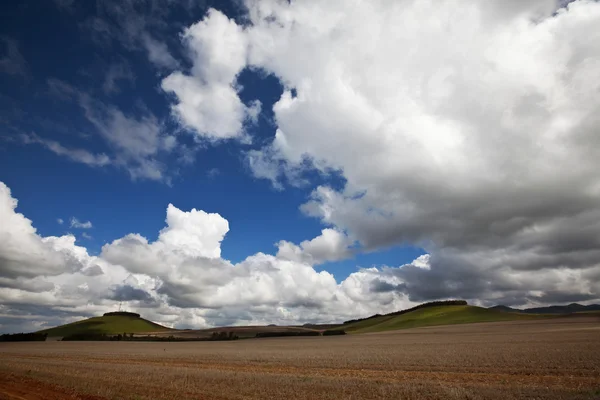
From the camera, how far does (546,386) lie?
947 inches

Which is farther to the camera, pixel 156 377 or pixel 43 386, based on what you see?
pixel 156 377

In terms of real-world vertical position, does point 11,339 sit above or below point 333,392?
above

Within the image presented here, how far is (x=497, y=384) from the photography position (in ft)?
84.1

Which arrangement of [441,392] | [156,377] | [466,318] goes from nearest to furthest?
[441,392] < [156,377] < [466,318]

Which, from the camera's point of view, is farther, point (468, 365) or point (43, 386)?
point (468, 365)

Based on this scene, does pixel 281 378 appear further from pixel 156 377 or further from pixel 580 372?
Answer: pixel 580 372

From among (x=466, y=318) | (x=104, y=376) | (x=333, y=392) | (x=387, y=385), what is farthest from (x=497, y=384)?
(x=466, y=318)

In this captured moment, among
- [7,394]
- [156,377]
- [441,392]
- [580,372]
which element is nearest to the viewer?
[441,392]

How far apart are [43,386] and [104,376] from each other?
5382 mm

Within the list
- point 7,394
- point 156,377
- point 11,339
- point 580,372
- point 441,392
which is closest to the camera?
point 441,392

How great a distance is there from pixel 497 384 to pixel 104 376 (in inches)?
1328

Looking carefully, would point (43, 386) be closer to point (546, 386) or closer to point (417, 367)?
point (417, 367)

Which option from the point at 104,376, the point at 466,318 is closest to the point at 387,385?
the point at 104,376

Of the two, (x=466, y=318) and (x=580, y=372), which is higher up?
(x=466, y=318)
